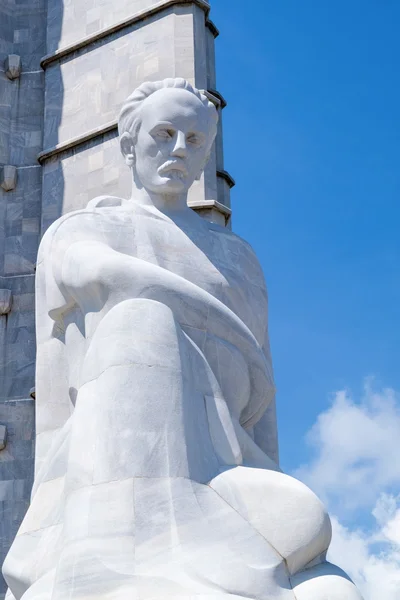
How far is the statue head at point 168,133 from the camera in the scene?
18.8 ft

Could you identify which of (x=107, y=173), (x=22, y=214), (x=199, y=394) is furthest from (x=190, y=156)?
(x=22, y=214)

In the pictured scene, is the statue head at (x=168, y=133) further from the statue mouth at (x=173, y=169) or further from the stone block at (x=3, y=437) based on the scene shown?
the stone block at (x=3, y=437)

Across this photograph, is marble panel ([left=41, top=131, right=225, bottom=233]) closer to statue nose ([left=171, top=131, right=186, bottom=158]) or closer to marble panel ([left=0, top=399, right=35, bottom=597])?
marble panel ([left=0, top=399, right=35, bottom=597])

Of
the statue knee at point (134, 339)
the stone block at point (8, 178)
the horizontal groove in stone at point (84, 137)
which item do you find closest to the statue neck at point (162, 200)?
the statue knee at point (134, 339)

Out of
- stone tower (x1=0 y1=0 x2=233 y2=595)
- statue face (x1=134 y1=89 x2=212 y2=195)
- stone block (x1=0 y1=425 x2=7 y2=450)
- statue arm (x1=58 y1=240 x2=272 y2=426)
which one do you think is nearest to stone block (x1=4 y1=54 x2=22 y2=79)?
stone tower (x1=0 y1=0 x2=233 y2=595)

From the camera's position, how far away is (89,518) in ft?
14.4

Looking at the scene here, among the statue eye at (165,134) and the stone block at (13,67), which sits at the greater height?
the stone block at (13,67)

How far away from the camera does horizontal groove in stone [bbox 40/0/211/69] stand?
9.25m

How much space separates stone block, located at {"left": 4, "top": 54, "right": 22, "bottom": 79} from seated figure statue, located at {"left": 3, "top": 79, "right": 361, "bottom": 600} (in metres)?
4.21

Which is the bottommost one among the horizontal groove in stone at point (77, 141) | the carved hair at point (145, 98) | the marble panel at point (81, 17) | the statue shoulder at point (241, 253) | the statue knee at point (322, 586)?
the statue knee at point (322, 586)

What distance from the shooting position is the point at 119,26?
942cm

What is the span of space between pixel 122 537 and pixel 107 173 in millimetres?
5098

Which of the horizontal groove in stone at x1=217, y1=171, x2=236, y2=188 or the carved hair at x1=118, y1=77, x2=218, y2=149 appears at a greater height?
the horizontal groove in stone at x1=217, y1=171, x2=236, y2=188

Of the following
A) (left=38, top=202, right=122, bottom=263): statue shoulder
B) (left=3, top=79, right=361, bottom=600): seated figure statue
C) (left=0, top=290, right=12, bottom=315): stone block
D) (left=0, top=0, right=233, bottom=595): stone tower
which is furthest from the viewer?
(left=0, top=290, right=12, bottom=315): stone block
